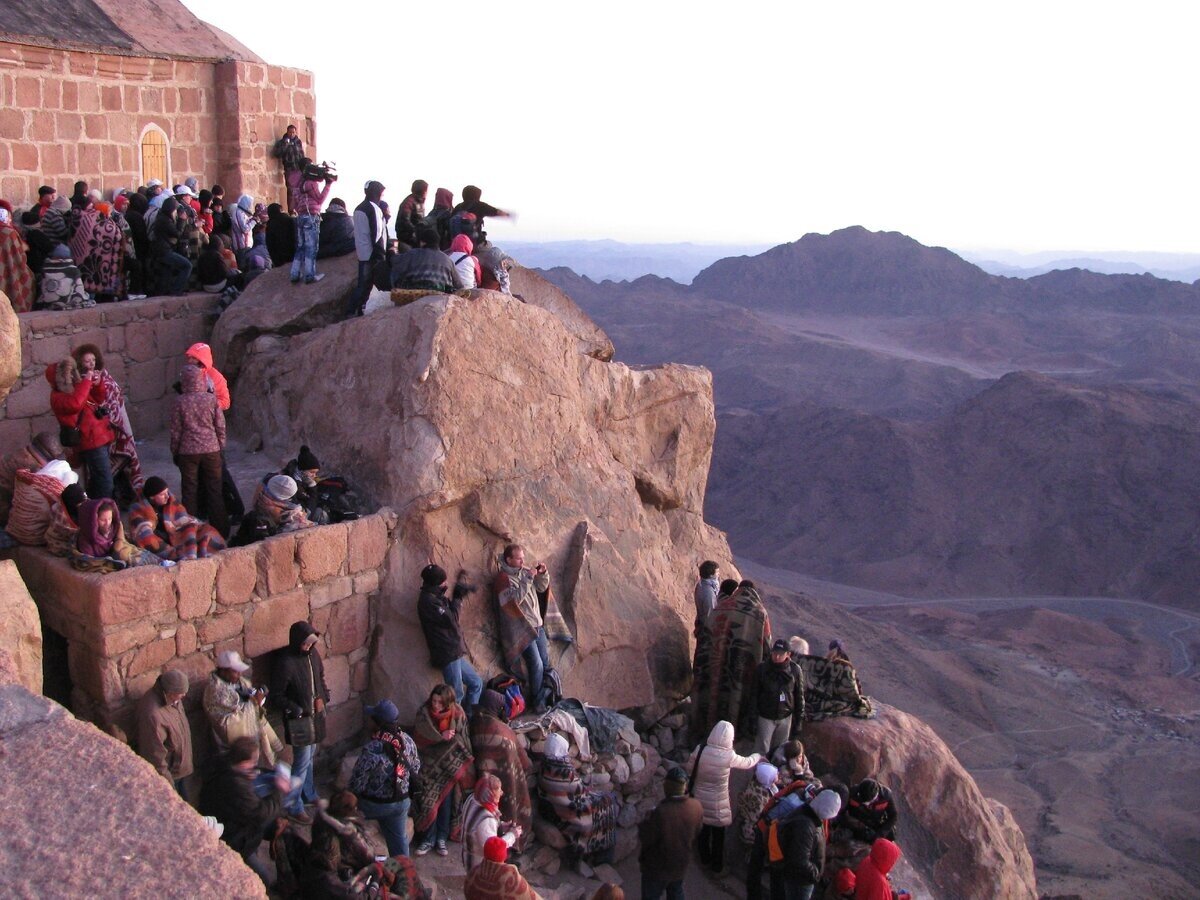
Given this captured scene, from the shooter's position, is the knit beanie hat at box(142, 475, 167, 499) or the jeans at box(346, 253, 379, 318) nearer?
the knit beanie hat at box(142, 475, 167, 499)

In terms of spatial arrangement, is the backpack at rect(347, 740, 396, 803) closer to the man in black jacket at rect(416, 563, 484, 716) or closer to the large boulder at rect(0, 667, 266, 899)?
the man in black jacket at rect(416, 563, 484, 716)

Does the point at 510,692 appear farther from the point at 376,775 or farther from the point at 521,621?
the point at 376,775

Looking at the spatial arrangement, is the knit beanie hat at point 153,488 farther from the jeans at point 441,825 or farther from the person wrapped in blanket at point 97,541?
the jeans at point 441,825

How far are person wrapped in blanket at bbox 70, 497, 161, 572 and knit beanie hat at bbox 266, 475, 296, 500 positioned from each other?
1129 millimetres

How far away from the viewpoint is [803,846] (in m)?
7.08

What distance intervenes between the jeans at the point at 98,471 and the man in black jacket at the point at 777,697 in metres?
4.99

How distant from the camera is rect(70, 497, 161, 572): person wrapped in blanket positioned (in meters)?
6.68

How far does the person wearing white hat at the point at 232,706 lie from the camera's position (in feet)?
22.1

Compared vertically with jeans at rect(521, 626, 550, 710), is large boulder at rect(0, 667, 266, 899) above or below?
above

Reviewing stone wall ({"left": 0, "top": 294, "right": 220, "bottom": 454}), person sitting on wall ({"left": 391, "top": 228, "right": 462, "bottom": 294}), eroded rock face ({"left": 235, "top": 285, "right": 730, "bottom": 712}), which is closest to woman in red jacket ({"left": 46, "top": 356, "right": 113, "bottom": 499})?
stone wall ({"left": 0, "top": 294, "right": 220, "bottom": 454})

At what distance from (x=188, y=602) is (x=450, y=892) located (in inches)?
96.2

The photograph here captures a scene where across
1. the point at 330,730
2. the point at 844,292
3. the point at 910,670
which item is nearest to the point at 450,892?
the point at 330,730

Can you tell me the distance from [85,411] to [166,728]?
2561 millimetres

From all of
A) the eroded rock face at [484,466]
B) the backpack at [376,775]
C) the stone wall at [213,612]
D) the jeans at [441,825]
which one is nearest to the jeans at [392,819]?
the backpack at [376,775]
